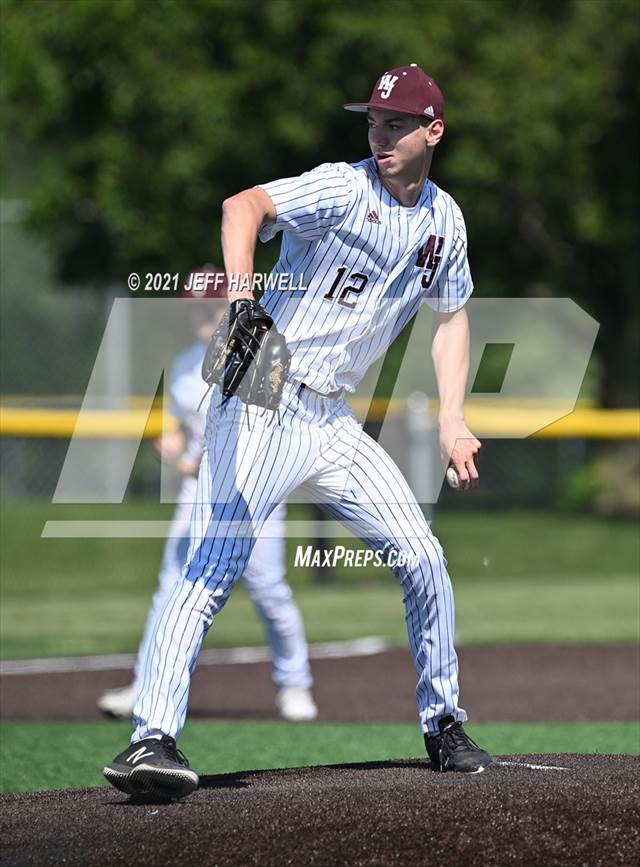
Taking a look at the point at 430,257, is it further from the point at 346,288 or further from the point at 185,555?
the point at 185,555

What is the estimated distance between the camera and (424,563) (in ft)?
16.6

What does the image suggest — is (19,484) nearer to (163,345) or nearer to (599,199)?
(163,345)

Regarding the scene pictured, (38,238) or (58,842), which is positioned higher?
(38,238)

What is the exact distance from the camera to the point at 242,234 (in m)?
4.48

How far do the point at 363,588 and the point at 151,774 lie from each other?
32.9 feet

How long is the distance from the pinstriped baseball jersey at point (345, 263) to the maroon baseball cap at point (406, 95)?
0.23 m

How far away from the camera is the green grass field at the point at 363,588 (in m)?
11.4

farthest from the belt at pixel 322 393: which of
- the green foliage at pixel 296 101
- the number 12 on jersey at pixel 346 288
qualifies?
the green foliage at pixel 296 101

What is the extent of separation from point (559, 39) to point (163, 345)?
725 cm

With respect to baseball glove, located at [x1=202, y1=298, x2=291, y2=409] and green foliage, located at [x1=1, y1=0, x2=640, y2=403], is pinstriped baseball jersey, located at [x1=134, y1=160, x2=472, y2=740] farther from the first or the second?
green foliage, located at [x1=1, y1=0, x2=640, y2=403]

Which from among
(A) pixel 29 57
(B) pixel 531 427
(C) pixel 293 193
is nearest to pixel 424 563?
(C) pixel 293 193

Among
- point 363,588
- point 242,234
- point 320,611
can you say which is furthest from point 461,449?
point 363,588

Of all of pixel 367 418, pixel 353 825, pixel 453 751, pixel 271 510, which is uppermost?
pixel 367 418

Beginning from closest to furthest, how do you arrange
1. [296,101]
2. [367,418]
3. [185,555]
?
1. [185,555]
2. [367,418]
3. [296,101]
